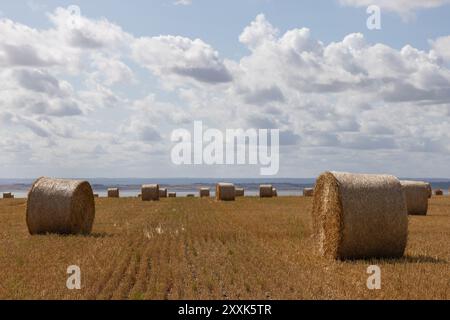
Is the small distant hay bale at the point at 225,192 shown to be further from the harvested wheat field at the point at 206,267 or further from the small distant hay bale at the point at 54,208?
the small distant hay bale at the point at 54,208

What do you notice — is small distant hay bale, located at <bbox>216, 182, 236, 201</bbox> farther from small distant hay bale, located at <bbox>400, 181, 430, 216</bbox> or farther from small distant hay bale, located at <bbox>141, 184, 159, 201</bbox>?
small distant hay bale, located at <bbox>400, 181, 430, 216</bbox>

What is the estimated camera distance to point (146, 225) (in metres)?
24.7

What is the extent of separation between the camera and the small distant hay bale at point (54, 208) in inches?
822

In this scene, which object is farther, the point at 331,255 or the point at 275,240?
the point at 275,240

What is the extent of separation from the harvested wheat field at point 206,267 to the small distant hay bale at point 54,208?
707 mm

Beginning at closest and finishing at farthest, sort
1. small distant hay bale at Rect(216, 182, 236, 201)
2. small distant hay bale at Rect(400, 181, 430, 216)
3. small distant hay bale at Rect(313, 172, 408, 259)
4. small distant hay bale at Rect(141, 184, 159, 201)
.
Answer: small distant hay bale at Rect(313, 172, 408, 259) → small distant hay bale at Rect(400, 181, 430, 216) → small distant hay bale at Rect(216, 182, 236, 201) → small distant hay bale at Rect(141, 184, 159, 201)

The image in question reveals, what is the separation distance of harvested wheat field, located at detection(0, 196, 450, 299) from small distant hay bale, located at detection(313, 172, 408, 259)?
0.43 metres

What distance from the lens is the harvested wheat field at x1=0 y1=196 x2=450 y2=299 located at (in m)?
11.2

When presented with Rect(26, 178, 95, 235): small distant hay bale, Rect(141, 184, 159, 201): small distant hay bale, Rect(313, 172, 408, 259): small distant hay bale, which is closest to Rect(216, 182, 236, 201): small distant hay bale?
Rect(141, 184, 159, 201): small distant hay bale

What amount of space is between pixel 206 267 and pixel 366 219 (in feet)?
13.2
